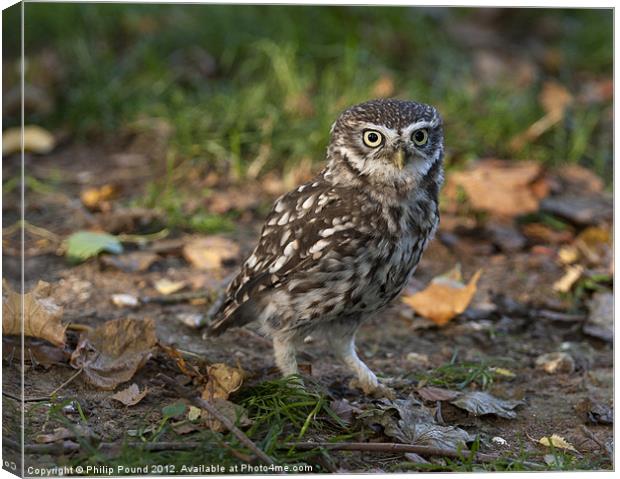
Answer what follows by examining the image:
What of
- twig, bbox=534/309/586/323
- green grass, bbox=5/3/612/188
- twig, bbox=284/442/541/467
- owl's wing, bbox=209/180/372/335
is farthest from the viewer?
green grass, bbox=5/3/612/188

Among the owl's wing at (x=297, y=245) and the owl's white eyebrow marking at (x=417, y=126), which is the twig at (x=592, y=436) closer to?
the owl's wing at (x=297, y=245)

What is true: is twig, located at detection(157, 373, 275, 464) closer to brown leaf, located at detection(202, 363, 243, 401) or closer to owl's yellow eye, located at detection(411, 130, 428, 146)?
brown leaf, located at detection(202, 363, 243, 401)

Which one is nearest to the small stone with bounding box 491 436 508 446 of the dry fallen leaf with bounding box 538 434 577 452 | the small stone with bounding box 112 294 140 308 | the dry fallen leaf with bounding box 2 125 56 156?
the dry fallen leaf with bounding box 538 434 577 452

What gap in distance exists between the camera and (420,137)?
3.43 meters

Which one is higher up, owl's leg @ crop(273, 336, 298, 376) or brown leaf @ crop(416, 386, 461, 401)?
owl's leg @ crop(273, 336, 298, 376)

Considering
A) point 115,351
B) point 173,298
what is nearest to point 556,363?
point 173,298

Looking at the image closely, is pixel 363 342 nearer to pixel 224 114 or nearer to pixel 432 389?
pixel 432 389

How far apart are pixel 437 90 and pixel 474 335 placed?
90.7 inches

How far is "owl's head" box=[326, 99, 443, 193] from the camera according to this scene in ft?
11.1

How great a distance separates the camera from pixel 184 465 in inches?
114

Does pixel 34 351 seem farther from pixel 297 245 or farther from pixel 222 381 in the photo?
pixel 297 245

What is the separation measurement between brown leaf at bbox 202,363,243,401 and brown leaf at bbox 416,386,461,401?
707mm

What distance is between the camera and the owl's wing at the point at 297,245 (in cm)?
347

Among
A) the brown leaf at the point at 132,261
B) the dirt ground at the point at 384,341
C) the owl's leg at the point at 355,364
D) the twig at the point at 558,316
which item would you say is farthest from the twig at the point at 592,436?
the brown leaf at the point at 132,261
